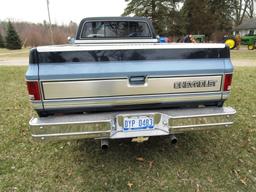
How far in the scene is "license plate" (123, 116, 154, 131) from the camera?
262cm

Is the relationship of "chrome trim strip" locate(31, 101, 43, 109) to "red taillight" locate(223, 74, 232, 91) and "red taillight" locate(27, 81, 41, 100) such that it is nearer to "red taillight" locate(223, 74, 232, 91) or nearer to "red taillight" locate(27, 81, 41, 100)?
"red taillight" locate(27, 81, 41, 100)

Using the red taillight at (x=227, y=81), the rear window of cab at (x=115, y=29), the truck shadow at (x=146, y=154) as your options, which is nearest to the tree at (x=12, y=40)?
the rear window of cab at (x=115, y=29)

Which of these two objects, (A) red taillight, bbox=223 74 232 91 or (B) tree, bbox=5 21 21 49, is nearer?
(A) red taillight, bbox=223 74 232 91

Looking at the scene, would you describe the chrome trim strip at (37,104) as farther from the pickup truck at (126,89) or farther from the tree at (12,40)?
the tree at (12,40)

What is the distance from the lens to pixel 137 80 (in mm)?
2602

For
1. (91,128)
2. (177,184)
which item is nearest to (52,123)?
(91,128)

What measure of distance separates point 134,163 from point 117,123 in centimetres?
94

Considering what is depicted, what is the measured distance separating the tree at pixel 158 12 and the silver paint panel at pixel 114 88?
32.8 m

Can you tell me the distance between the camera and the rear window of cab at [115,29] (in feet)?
15.8

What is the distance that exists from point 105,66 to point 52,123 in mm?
826

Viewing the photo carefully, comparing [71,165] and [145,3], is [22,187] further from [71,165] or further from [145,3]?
[145,3]

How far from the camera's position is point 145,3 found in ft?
110

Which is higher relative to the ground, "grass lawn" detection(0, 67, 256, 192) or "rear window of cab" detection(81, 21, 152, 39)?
"rear window of cab" detection(81, 21, 152, 39)

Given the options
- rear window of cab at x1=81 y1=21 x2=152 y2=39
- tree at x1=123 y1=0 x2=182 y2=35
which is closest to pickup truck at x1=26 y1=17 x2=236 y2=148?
rear window of cab at x1=81 y1=21 x2=152 y2=39
